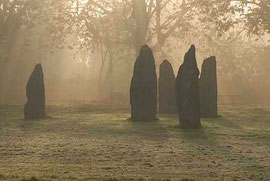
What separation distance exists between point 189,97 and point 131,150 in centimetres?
703

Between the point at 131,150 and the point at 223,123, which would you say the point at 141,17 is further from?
the point at 131,150

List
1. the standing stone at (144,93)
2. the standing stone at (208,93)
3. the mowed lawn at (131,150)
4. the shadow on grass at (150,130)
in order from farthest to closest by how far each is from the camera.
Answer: the standing stone at (208,93) → the standing stone at (144,93) → the shadow on grass at (150,130) → the mowed lawn at (131,150)

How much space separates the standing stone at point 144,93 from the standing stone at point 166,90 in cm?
442

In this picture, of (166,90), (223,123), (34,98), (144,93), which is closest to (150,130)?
(144,93)

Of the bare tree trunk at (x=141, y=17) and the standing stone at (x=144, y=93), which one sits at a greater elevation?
the bare tree trunk at (x=141, y=17)

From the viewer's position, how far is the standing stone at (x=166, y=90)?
32.7m

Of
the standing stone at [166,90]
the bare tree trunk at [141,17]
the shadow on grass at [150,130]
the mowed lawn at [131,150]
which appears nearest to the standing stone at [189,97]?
the mowed lawn at [131,150]

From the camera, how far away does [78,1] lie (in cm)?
5028

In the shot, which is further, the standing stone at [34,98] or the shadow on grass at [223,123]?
the standing stone at [34,98]

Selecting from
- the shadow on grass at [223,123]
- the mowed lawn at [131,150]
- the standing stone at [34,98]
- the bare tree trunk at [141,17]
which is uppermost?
the bare tree trunk at [141,17]

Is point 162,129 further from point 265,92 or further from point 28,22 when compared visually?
point 265,92

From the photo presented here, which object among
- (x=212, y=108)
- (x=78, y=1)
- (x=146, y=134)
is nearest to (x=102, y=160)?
(x=146, y=134)

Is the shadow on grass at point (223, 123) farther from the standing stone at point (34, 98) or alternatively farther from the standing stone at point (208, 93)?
the standing stone at point (34, 98)

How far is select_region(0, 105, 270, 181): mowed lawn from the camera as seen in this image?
42.3ft
